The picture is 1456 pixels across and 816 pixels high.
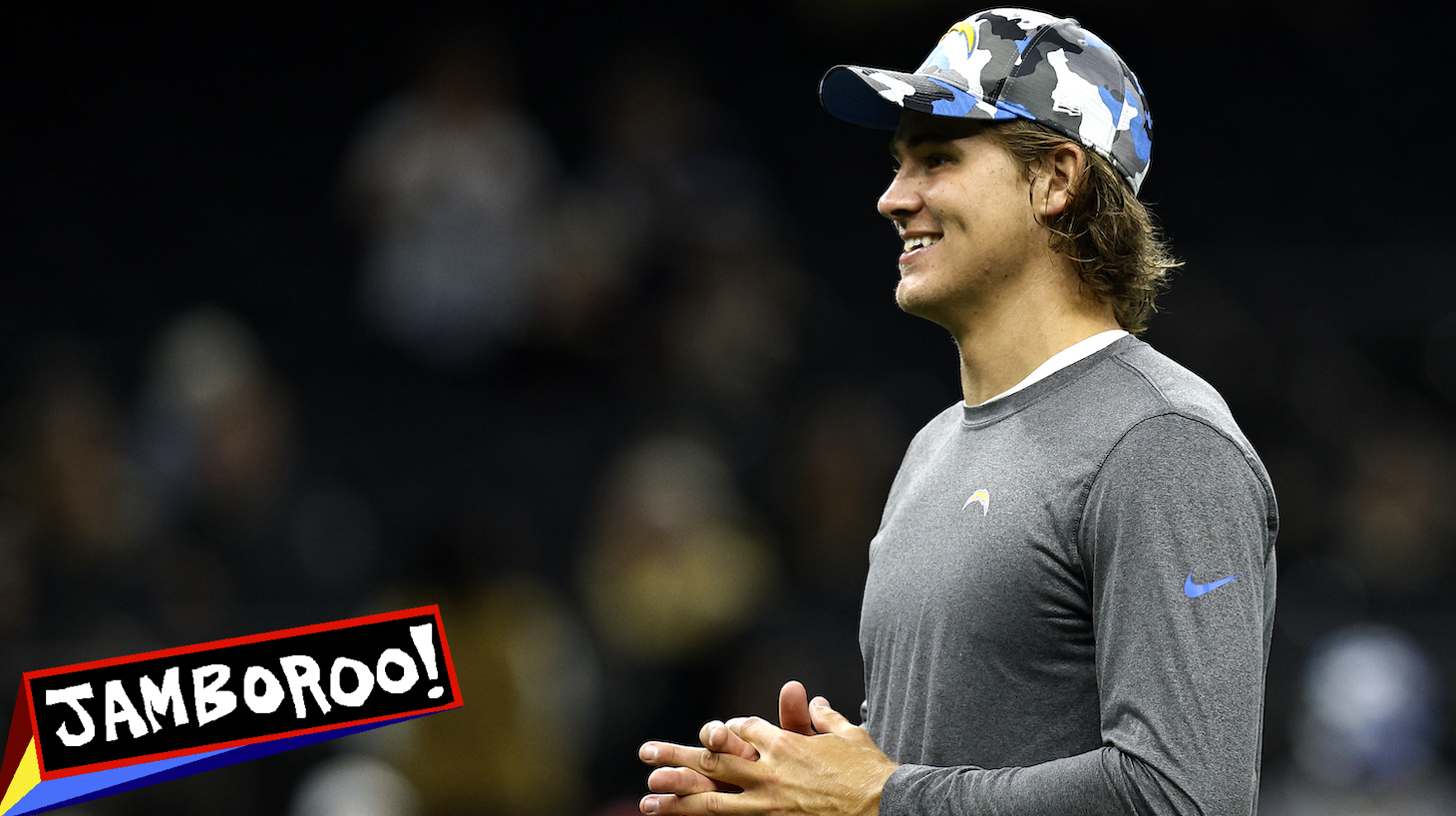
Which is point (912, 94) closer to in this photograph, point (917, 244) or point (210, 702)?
point (917, 244)

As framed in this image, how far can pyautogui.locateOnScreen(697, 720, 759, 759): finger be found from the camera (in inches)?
92.6

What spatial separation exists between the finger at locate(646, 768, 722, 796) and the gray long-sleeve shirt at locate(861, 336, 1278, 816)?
28cm

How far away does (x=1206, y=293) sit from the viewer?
27.4ft

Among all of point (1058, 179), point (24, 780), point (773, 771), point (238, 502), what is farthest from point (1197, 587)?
point (238, 502)

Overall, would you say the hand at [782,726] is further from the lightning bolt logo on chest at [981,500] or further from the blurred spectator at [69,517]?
the blurred spectator at [69,517]

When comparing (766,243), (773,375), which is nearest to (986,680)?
(773,375)

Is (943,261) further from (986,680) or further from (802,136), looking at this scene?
(802,136)

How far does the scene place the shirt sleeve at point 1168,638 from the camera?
2.09 metres

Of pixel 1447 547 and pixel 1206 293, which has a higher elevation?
pixel 1206 293

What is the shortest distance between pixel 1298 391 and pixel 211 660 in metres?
6.47

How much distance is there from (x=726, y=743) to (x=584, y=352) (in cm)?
587

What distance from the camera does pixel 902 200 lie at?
2.61 m

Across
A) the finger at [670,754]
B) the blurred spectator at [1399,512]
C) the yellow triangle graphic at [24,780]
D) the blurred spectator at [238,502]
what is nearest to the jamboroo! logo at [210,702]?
the yellow triangle graphic at [24,780]

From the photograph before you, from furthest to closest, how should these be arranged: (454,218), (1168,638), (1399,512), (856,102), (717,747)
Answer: (454,218) → (1399,512) → (856,102) → (717,747) → (1168,638)
